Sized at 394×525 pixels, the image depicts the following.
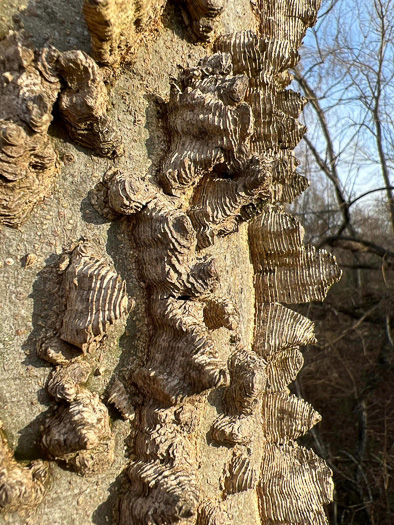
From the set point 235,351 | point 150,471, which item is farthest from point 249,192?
point 150,471

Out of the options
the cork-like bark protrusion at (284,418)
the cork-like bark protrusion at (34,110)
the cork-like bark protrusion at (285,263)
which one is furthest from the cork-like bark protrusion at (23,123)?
the cork-like bark protrusion at (284,418)

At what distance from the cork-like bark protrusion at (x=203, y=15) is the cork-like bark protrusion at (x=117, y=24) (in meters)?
0.08

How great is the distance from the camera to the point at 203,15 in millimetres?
779

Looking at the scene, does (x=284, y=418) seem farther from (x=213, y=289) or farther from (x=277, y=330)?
(x=213, y=289)

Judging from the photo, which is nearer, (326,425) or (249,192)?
(249,192)

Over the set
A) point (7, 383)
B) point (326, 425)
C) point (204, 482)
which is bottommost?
point (326, 425)

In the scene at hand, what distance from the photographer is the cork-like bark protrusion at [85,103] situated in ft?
1.96

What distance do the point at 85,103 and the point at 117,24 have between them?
0.12 m

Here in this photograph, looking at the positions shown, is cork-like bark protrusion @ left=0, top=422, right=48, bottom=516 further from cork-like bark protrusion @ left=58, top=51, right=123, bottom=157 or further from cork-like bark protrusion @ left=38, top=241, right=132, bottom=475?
cork-like bark protrusion @ left=58, top=51, right=123, bottom=157

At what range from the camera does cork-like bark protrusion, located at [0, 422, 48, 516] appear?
56cm

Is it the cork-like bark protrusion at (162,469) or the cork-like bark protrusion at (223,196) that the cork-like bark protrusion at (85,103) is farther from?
the cork-like bark protrusion at (162,469)

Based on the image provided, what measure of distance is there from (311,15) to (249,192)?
584 millimetres

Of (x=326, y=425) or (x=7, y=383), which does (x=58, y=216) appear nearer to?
(x=7, y=383)

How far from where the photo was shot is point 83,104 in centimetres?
62
